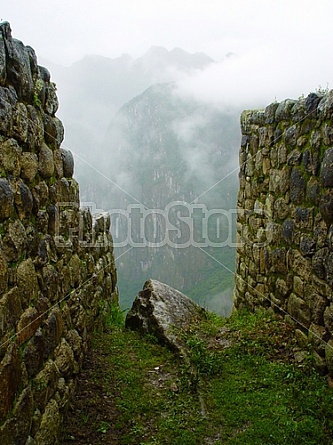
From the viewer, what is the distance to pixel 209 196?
66562 mm

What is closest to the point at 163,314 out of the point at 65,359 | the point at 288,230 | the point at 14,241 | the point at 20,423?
the point at 288,230

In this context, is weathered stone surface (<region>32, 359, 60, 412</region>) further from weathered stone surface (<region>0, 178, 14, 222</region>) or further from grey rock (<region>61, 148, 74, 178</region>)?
grey rock (<region>61, 148, 74, 178</region>)

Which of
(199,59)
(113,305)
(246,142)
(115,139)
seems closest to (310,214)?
(246,142)

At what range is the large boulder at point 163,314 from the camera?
515 centimetres

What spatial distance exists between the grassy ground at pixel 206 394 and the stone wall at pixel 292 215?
349 mm

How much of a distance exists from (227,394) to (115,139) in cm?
10961

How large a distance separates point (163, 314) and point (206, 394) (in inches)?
70.8

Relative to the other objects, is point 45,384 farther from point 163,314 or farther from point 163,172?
point 163,172

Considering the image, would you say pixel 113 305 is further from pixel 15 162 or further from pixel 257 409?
pixel 15 162

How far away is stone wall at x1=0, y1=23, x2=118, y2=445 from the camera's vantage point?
253 cm

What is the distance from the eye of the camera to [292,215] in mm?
4832

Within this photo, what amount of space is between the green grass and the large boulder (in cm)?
14

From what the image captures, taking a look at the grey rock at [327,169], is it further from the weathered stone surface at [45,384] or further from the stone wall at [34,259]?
the weathered stone surface at [45,384]

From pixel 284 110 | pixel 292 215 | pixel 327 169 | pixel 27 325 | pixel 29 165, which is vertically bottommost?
pixel 27 325
